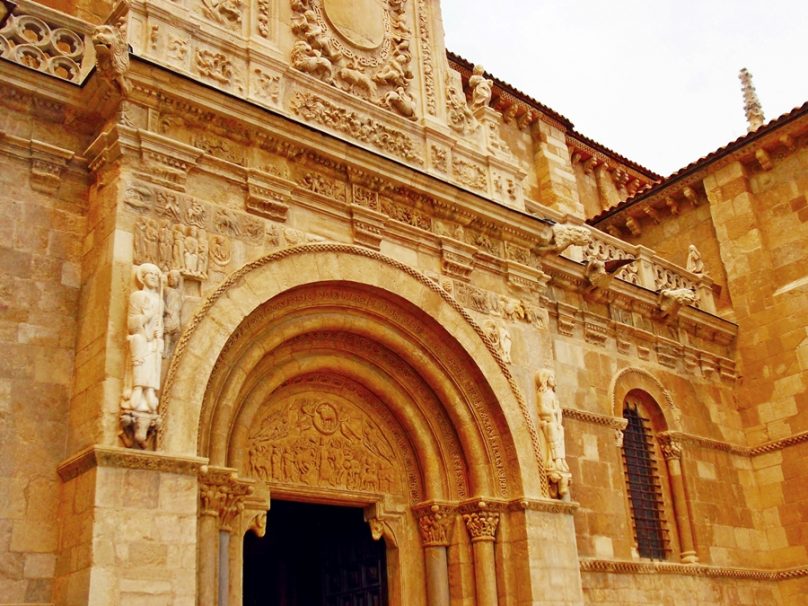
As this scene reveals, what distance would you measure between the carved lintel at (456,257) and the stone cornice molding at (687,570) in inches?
164

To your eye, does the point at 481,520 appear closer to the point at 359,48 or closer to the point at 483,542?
the point at 483,542

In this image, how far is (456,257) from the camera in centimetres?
1136

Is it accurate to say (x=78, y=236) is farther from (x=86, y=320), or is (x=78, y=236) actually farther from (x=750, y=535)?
(x=750, y=535)

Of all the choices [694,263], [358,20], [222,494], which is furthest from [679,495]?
[358,20]

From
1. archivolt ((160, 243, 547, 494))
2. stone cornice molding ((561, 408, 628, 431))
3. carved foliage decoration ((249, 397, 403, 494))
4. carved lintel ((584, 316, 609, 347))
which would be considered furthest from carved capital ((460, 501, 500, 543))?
carved lintel ((584, 316, 609, 347))

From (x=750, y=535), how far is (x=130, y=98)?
1210 cm

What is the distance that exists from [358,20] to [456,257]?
352 centimetres

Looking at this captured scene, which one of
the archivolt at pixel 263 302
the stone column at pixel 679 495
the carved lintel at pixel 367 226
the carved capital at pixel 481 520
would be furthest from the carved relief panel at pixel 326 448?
the stone column at pixel 679 495

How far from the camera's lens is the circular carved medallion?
11578 millimetres

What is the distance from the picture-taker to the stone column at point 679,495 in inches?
536

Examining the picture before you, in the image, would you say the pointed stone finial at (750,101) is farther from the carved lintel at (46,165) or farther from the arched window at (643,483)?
the carved lintel at (46,165)

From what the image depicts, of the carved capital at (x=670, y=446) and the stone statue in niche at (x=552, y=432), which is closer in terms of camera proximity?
the stone statue in niche at (x=552, y=432)

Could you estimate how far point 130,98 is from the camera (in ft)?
29.0

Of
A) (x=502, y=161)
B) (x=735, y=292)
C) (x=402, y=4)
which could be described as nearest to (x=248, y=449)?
(x=502, y=161)
